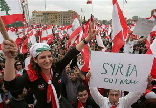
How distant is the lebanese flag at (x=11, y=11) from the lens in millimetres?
5664

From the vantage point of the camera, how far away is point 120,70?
2.43 meters

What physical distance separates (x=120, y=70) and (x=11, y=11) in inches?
176

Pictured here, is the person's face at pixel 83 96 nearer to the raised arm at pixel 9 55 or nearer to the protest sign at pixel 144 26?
the protest sign at pixel 144 26

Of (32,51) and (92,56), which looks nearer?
(32,51)

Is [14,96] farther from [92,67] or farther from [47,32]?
[47,32]

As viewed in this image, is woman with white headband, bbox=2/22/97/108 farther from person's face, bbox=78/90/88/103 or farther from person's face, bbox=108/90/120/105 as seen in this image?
person's face, bbox=78/90/88/103

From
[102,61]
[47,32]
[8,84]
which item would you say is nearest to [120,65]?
[102,61]

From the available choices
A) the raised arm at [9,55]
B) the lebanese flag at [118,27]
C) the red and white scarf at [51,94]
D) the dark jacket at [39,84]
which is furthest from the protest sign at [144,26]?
the raised arm at [9,55]

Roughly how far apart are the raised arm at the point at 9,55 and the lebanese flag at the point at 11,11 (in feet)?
13.9

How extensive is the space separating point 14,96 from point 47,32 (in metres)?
7.60

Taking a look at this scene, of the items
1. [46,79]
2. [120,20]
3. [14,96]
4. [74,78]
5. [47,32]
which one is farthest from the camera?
[47,32]

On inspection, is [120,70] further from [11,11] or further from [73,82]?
[11,11]

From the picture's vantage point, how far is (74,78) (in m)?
4.12

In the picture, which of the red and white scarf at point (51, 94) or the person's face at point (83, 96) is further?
the person's face at point (83, 96)
